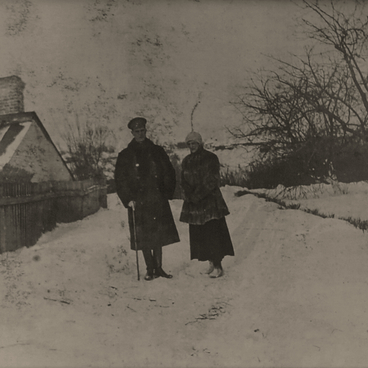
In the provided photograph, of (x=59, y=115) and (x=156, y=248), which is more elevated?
(x=59, y=115)

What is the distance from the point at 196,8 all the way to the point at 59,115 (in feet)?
6.75

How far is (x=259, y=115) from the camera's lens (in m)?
5.81

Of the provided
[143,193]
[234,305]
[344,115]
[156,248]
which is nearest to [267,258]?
[234,305]

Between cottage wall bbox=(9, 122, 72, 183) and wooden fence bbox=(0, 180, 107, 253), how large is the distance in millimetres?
198

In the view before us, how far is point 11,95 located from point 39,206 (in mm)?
1398

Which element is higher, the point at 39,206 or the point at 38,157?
the point at 38,157

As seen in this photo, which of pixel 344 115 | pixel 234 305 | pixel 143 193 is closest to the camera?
pixel 234 305

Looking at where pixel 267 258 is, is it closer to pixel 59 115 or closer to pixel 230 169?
pixel 230 169

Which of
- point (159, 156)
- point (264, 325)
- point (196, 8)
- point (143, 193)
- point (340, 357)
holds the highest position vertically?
point (196, 8)

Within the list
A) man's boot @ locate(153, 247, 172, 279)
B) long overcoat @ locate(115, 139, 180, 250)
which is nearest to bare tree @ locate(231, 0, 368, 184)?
long overcoat @ locate(115, 139, 180, 250)

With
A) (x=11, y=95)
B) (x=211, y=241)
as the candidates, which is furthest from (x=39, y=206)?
(x=211, y=241)

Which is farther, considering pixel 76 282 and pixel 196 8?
pixel 196 8

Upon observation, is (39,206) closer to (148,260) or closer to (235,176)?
(148,260)

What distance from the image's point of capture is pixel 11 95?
475 cm
